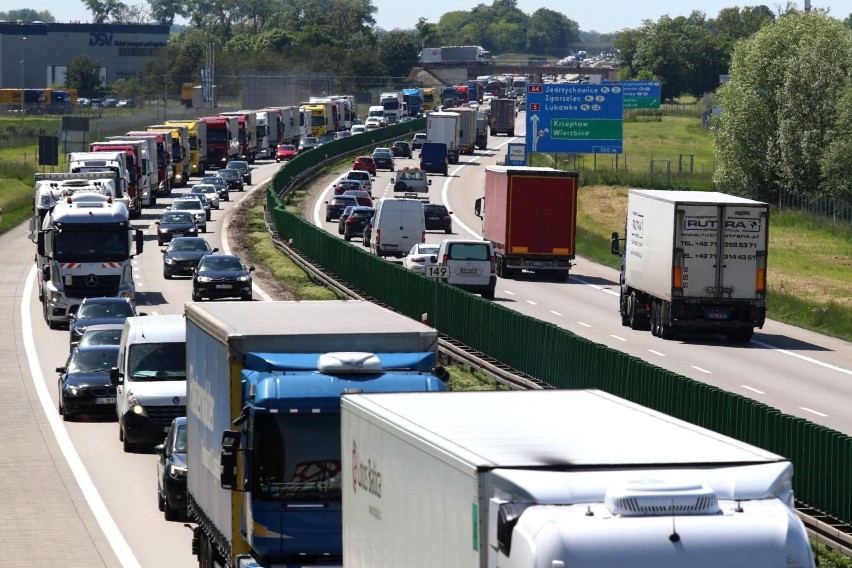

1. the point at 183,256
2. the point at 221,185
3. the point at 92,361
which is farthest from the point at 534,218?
the point at 221,185

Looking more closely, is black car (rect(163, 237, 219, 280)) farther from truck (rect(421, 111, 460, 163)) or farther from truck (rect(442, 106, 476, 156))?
truck (rect(442, 106, 476, 156))

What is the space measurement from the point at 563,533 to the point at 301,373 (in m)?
5.83

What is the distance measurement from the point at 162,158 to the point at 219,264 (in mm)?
37557

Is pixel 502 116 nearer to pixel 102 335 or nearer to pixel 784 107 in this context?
pixel 784 107

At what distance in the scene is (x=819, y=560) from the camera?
57.7 ft

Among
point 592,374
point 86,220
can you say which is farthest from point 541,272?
A: point 592,374

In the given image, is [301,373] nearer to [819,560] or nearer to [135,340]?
[819,560]

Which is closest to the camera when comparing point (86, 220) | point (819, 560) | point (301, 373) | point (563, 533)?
point (563, 533)

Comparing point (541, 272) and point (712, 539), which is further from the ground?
point (712, 539)

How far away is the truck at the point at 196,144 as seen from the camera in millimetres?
99688

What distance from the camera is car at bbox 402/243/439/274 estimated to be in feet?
162

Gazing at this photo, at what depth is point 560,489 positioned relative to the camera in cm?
809

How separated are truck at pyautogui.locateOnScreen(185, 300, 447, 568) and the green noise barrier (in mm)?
4278

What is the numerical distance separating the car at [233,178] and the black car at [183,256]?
38.0 m
